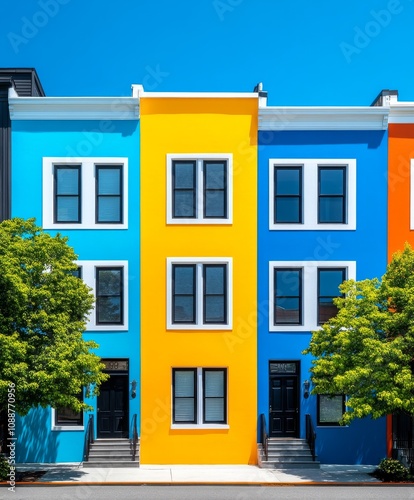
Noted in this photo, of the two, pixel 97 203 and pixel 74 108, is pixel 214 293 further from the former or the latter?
pixel 74 108

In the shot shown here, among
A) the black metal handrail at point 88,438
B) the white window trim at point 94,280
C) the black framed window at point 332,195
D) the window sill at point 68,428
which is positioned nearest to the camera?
the black metal handrail at point 88,438

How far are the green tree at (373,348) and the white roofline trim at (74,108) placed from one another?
30.6ft

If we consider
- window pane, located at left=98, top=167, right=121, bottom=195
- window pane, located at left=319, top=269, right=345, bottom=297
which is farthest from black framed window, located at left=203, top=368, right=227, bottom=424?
window pane, located at left=98, top=167, right=121, bottom=195

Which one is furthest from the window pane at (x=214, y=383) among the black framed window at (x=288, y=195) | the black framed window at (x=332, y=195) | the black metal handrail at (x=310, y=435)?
the black framed window at (x=332, y=195)

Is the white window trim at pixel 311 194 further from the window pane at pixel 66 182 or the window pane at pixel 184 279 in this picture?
the window pane at pixel 66 182

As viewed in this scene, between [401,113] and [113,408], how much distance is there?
13848mm

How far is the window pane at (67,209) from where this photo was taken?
24.2 meters

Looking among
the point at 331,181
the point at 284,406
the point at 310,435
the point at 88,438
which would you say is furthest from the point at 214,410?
the point at 331,181

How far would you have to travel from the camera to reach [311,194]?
24.3 m

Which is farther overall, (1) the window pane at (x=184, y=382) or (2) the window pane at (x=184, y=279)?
(2) the window pane at (x=184, y=279)

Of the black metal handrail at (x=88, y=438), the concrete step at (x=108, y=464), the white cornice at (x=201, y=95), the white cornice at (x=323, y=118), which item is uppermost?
the white cornice at (x=201, y=95)

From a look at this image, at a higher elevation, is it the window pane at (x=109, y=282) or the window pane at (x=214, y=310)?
the window pane at (x=109, y=282)

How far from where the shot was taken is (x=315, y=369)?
20688 millimetres
